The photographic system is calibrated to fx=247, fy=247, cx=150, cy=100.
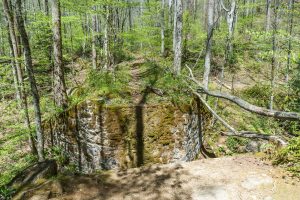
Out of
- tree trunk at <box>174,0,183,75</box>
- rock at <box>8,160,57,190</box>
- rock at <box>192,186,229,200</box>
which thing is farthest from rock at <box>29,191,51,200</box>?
tree trunk at <box>174,0,183,75</box>

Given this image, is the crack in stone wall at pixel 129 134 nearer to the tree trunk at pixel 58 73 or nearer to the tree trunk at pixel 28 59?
the tree trunk at pixel 58 73

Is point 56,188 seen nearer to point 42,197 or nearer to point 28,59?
point 42,197

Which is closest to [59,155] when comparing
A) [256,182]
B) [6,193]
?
[6,193]

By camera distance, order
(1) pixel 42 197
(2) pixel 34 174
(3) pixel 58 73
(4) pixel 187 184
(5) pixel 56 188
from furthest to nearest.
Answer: (3) pixel 58 73, (2) pixel 34 174, (4) pixel 187 184, (5) pixel 56 188, (1) pixel 42 197

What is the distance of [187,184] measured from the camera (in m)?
4.60

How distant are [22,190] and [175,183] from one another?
2759 mm

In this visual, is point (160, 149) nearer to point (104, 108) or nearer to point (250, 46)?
point (104, 108)

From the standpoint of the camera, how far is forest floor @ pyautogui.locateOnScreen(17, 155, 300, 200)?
4133 mm

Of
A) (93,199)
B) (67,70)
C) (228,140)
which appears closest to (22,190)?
(93,199)

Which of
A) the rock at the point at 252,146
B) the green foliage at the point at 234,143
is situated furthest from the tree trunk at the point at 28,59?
the rock at the point at 252,146

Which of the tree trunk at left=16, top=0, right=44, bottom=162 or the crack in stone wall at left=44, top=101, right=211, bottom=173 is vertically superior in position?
the tree trunk at left=16, top=0, right=44, bottom=162

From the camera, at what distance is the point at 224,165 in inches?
203

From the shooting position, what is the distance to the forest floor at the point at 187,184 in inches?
163

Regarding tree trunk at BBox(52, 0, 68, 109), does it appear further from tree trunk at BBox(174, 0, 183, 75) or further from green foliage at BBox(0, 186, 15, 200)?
tree trunk at BBox(174, 0, 183, 75)
